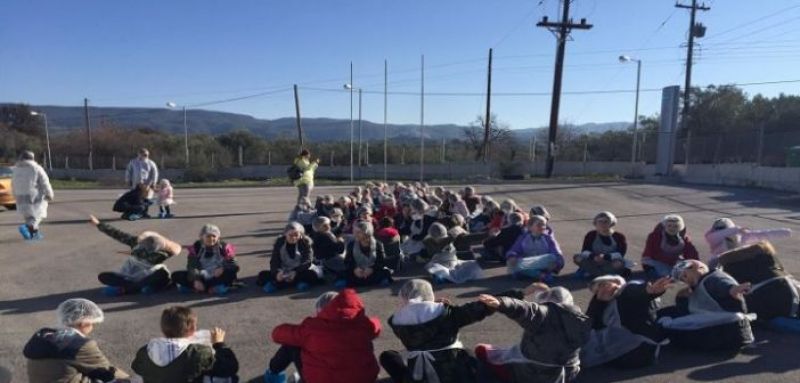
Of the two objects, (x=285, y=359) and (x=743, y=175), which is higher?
(x=743, y=175)

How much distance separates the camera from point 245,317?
6.35 m

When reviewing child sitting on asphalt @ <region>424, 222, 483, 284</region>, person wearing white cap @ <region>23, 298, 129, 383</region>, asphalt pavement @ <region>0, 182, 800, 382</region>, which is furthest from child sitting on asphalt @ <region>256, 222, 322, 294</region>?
person wearing white cap @ <region>23, 298, 129, 383</region>

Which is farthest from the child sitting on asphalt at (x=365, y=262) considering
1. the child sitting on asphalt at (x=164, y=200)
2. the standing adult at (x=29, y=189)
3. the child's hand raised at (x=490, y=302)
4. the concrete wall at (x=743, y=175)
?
the concrete wall at (x=743, y=175)

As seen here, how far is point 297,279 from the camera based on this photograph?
296 inches

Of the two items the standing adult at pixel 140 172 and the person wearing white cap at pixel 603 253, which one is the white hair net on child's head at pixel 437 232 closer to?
the person wearing white cap at pixel 603 253

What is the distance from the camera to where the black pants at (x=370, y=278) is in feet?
25.0

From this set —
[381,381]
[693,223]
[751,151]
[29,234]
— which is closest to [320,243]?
[381,381]

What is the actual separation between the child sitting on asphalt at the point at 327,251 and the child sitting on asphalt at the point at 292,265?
1.41 ft

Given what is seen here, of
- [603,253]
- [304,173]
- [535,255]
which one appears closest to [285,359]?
[535,255]

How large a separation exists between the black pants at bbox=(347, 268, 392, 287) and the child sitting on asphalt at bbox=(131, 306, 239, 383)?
3505 mm

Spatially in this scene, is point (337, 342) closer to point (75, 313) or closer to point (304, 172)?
point (75, 313)

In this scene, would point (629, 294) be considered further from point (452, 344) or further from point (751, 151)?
point (751, 151)

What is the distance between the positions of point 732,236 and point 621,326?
2.94 metres

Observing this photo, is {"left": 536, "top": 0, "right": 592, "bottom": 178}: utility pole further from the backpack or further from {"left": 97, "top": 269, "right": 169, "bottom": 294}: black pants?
{"left": 97, "top": 269, "right": 169, "bottom": 294}: black pants
